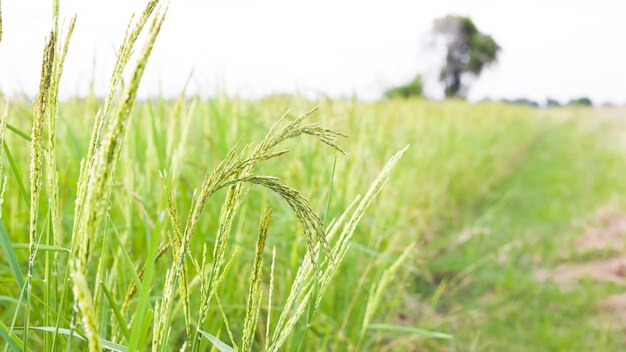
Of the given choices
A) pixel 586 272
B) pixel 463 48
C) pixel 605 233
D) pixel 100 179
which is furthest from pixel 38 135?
pixel 463 48

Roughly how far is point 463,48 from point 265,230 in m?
38.4

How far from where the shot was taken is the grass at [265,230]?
1.60ft

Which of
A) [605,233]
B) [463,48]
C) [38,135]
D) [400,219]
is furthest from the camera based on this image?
[463,48]

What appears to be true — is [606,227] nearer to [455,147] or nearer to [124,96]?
[455,147]

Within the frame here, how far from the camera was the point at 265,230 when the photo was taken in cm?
53

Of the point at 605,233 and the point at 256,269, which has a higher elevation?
the point at 256,269

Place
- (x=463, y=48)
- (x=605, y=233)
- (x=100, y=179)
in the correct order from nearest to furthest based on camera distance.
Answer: (x=100, y=179) < (x=605, y=233) < (x=463, y=48)

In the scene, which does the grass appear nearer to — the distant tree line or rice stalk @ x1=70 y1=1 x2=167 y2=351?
rice stalk @ x1=70 y1=1 x2=167 y2=351

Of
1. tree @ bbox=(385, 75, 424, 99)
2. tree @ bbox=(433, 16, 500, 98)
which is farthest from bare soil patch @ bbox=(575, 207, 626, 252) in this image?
tree @ bbox=(433, 16, 500, 98)

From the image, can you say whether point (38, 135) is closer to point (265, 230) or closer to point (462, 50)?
point (265, 230)

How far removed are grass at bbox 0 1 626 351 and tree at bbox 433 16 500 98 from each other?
31.3m

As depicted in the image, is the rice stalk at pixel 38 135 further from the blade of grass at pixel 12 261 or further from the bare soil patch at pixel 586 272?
the bare soil patch at pixel 586 272

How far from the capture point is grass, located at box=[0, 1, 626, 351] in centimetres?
49

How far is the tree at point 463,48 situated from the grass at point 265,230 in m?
31.3
